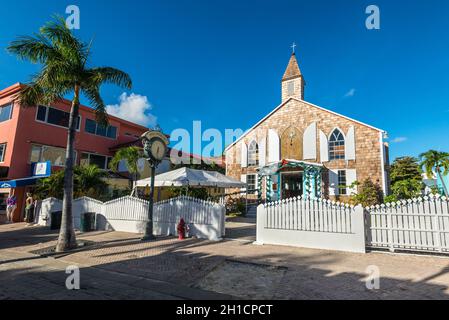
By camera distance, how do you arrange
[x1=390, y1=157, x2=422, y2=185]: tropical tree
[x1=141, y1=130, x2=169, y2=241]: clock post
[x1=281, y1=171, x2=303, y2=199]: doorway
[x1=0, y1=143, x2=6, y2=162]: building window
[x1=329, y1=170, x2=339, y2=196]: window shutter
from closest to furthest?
[x1=141, y1=130, x2=169, y2=241]: clock post < [x1=0, y1=143, x2=6, y2=162]: building window < [x1=329, y1=170, x2=339, y2=196]: window shutter < [x1=281, y1=171, x2=303, y2=199]: doorway < [x1=390, y1=157, x2=422, y2=185]: tropical tree

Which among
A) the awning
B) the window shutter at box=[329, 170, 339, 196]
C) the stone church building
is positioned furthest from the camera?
the window shutter at box=[329, 170, 339, 196]

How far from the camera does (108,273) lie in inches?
229

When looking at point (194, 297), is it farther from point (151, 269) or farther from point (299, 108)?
point (299, 108)

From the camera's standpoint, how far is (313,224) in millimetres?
8195

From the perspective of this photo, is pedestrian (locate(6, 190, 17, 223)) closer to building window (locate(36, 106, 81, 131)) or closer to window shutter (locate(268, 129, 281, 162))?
building window (locate(36, 106, 81, 131))

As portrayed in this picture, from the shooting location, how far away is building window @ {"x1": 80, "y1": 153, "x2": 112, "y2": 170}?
20578mm

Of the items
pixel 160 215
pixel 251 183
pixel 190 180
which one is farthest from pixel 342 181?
pixel 160 215

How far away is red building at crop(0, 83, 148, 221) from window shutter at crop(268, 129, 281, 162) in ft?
47.2

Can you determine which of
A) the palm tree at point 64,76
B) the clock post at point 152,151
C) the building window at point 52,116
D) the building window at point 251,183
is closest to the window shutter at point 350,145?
the building window at point 251,183

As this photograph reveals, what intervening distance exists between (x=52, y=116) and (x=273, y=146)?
16645 mm

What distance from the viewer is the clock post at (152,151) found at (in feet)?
33.2

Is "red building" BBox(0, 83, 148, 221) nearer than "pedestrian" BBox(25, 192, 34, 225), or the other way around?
"pedestrian" BBox(25, 192, 34, 225)

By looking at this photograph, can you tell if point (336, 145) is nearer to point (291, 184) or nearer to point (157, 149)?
point (291, 184)

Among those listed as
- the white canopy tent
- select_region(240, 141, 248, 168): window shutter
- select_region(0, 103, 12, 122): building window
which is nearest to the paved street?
the white canopy tent
